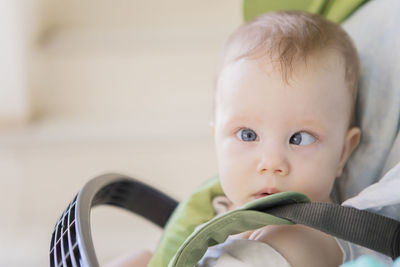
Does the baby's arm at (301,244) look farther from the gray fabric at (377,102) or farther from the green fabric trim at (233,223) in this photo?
the gray fabric at (377,102)

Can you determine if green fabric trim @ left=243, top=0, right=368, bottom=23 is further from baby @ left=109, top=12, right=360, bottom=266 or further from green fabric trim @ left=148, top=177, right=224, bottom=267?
green fabric trim @ left=148, top=177, right=224, bottom=267

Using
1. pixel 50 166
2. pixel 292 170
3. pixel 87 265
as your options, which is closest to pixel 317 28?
pixel 292 170

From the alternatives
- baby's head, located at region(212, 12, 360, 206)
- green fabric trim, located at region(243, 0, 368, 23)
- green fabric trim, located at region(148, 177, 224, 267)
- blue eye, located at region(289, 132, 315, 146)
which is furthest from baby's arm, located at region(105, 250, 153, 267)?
green fabric trim, located at region(243, 0, 368, 23)

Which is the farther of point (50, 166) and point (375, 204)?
point (50, 166)

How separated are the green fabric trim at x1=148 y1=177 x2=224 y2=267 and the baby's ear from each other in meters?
0.21

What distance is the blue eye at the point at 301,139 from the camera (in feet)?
2.38

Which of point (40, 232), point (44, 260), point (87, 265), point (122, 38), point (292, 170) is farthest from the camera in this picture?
point (122, 38)

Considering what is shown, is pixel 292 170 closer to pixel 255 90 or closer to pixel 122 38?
pixel 255 90

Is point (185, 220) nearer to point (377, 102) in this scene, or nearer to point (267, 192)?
point (267, 192)

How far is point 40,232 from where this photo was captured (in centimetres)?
168

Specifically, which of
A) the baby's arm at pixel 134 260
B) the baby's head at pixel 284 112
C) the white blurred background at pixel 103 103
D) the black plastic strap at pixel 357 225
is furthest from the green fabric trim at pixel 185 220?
the white blurred background at pixel 103 103

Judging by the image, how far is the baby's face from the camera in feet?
2.34

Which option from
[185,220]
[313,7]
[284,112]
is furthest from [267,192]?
[313,7]

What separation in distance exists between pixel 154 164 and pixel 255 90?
3.47ft
